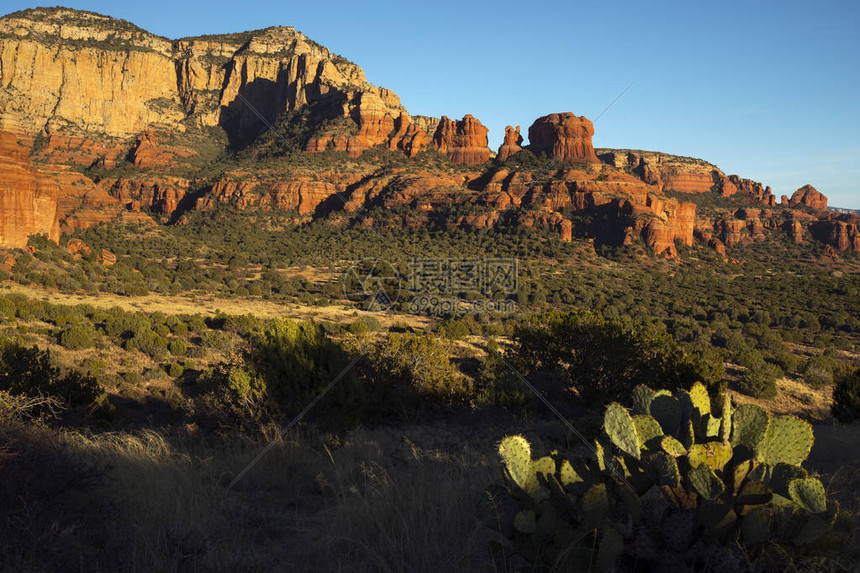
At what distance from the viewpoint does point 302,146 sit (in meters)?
85.2

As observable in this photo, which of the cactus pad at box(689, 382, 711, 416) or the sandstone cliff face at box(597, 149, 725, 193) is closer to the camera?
the cactus pad at box(689, 382, 711, 416)

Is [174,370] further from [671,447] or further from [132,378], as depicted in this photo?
[671,447]

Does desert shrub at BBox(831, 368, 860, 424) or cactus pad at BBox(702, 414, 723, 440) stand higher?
cactus pad at BBox(702, 414, 723, 440)

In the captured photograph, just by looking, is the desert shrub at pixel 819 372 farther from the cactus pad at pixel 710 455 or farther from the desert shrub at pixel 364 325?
the cactus pad at pixel 710 455

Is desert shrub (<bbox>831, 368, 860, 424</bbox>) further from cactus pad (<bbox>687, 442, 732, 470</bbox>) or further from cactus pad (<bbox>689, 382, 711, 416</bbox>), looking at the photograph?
cactus pad (<bbox>687, 442, 732, 470</bbox>)

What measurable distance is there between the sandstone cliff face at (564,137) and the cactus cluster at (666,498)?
266ft

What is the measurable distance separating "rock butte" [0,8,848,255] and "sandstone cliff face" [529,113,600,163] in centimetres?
30

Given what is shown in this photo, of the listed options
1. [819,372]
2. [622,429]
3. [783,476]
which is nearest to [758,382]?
[819,372]

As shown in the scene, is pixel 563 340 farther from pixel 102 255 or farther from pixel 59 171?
pixel 59 171

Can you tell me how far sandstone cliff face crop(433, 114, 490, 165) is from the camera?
8319 centimetres

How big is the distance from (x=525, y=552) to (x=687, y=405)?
69.6 inches

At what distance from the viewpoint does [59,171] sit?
72.9m

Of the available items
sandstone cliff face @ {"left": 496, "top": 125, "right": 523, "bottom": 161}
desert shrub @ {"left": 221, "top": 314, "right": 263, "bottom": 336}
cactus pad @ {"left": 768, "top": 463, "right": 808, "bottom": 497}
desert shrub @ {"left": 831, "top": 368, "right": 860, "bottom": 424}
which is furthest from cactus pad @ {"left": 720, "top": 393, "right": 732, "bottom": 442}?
sandstone cliff face @ {"left": 496, "top": 125, "right": 523, "bottom": 161}

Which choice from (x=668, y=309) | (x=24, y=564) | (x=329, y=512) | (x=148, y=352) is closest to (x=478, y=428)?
(x=329, y=512)
